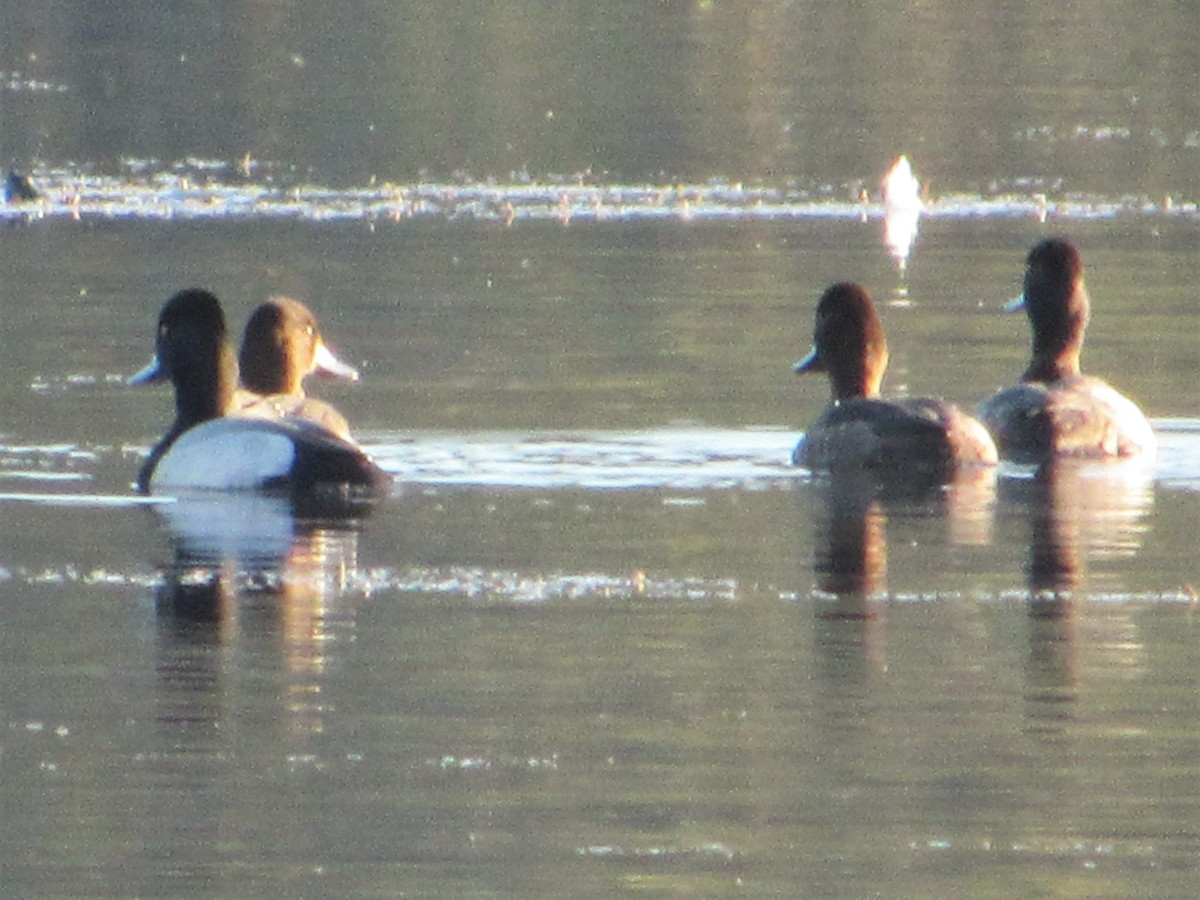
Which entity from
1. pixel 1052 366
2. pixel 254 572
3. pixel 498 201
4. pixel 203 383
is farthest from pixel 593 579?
pixel 498 201

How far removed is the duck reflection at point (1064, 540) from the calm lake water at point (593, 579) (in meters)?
0.04

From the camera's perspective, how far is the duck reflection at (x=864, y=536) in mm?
11312

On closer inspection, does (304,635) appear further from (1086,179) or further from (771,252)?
A: (1086,179)

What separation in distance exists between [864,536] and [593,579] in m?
1.61

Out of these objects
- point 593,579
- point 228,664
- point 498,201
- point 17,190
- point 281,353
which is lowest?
point 228,664

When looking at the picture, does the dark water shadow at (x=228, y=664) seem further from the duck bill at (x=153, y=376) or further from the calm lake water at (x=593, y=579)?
the duck bill at (x=153, y=376)

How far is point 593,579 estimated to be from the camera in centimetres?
1243

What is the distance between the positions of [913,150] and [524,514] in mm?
21822

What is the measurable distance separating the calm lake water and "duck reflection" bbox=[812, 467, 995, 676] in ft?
0.14

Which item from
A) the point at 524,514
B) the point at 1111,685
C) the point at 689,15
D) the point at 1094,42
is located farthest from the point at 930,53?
the point at 1111,685

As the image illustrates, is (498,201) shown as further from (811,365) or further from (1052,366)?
(811,365)

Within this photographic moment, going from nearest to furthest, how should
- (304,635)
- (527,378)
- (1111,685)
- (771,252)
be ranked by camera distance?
(1111,685) < (304,635) < (527,378) < (771,252)

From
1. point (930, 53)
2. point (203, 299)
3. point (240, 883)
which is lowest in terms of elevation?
point (240, 883)

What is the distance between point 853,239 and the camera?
90.1ft
